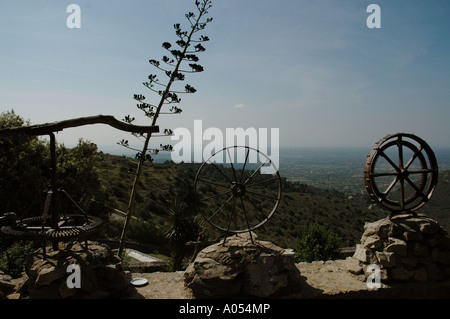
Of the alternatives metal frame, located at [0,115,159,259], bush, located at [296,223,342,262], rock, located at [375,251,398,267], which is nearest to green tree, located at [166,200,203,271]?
bush, located at [296,223,342,262]

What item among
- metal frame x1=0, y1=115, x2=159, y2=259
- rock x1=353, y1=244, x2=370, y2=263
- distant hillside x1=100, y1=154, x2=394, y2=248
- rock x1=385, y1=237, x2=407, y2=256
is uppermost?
metal frame x1=0, y1=115, x2=159, y2=259

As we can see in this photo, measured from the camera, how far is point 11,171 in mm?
15633

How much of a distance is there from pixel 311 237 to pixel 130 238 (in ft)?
50.4

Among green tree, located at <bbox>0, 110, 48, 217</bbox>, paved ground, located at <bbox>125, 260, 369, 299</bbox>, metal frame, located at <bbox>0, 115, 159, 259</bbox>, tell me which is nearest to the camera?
metal frame, located at <bbox>0, 115, 159, 259</bbox>

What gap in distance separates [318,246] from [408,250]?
207 inches

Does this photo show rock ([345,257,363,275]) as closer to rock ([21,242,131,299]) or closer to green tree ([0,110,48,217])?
rock ([21,242,131,299])

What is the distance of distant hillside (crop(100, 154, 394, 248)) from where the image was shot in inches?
1264

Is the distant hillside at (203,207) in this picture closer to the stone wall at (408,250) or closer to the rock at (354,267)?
the rock at (354,267)

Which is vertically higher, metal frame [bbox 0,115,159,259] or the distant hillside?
metal frame [bbox 0,115,159,259]

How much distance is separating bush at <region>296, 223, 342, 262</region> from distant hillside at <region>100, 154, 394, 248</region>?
13.7m

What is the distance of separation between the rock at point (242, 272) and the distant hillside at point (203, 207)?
18024 mm

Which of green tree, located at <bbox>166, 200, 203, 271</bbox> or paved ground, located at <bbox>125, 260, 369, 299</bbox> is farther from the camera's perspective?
green tree, located at <bbox>166, 200, 203, 271</bbox>
